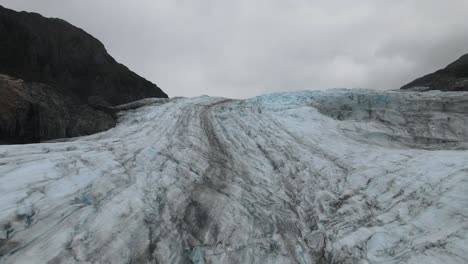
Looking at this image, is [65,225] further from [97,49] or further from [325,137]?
[97,49]

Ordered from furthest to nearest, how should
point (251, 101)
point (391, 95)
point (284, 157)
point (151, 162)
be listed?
point (251, 101)
point (391, 95)
point (284, 157)
point (151, 162)

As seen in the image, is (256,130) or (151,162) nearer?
(151,162)

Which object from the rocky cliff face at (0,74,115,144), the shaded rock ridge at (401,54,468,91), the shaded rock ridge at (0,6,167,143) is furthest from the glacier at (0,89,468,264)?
the shaded rock ridge at (401,54,468,91)

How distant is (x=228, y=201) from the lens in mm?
11258

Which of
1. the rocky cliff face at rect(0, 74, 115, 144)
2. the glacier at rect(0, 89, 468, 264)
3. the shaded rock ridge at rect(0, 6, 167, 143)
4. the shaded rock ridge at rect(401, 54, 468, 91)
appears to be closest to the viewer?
the glacier at rect(0, 89, 468, 264)

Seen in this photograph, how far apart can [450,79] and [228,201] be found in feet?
104

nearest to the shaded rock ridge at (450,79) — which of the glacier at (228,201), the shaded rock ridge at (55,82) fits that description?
the glacier at (228,201)

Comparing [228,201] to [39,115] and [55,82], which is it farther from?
[55,82]

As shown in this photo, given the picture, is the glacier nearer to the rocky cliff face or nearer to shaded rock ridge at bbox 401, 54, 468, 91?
the rocky cliff face

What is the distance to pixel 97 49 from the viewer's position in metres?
36.2

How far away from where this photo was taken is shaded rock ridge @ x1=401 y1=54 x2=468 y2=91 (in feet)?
99.4

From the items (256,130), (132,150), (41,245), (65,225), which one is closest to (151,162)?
(132,150)

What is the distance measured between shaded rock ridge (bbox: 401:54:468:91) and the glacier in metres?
15.9

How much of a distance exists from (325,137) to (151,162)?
932cm
